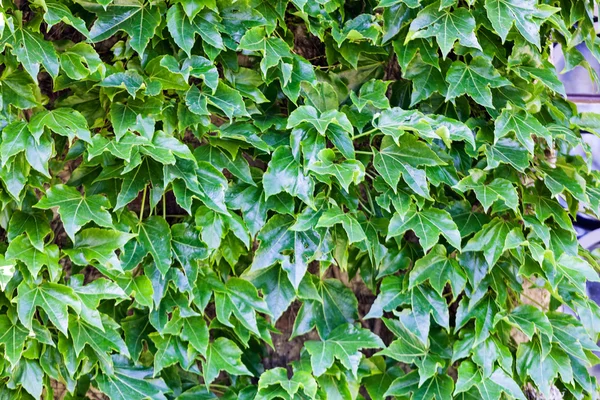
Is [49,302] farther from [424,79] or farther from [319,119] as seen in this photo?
[424,79]

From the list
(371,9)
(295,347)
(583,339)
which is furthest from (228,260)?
(583,339)

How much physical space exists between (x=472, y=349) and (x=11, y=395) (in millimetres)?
1270

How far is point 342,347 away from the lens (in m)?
1.72

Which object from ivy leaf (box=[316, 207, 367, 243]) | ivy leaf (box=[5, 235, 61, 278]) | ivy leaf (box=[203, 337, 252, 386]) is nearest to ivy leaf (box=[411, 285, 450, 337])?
ivy leaf (box=[316, 207, 367, 243])

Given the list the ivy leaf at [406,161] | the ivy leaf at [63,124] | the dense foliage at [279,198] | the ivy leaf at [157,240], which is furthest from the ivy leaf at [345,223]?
the ivy leaf at [63,124]

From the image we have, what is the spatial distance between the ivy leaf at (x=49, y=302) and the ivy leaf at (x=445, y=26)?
1.12 meters

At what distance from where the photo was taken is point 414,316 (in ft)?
5.69

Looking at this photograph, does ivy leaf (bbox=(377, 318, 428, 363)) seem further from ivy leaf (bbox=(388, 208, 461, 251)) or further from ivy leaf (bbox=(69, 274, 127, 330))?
ivy leaf (bbox=(69, 274, 127, 330))

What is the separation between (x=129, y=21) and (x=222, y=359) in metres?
0.94

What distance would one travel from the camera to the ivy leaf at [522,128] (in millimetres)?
1720

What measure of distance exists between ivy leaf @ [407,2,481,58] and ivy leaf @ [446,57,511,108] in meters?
0.08

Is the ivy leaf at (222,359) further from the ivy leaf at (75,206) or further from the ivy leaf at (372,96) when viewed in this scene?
the ivy leaf at (372,96)

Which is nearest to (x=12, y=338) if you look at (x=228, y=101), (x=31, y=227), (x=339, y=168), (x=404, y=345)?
(x=31, y=227)

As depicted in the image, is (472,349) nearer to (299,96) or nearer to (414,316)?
(414,316)
